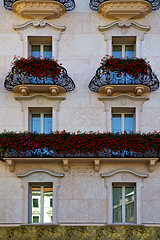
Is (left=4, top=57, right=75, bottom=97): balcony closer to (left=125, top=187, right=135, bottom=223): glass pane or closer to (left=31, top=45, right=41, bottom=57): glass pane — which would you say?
(left=31, top=45, right=41, bottom=57): glass pane

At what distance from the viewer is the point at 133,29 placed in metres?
24.1

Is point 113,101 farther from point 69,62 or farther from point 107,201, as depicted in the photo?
point 107,201

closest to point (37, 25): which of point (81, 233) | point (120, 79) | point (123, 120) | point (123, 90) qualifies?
point (120, 79)

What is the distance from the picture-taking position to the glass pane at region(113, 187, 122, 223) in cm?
2244

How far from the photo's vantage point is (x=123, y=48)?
24547 mm

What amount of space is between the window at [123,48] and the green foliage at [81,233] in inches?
338

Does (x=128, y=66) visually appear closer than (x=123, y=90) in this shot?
Yes

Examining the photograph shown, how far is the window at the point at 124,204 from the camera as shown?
883 inches

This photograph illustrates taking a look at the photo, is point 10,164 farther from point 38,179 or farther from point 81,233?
point 81,233

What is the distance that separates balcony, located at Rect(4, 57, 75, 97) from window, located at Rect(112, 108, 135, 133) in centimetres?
268

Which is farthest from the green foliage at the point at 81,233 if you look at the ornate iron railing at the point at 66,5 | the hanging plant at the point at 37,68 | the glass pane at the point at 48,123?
the ornate iron railing at the point at 66,5

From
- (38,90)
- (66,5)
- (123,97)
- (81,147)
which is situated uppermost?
(66,5)

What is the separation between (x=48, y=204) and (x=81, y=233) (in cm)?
357

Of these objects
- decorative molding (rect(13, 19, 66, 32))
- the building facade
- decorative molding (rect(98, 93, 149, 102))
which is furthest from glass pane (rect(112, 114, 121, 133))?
decorative molding (rect(13, 19, 66, 32))
